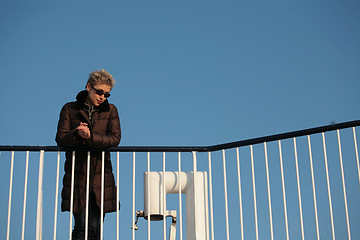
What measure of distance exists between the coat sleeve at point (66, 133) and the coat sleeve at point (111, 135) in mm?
138

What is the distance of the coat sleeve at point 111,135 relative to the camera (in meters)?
4.04

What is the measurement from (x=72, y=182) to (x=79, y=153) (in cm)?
31

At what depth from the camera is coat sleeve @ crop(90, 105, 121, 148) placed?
4039mm

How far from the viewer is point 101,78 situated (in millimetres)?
4180

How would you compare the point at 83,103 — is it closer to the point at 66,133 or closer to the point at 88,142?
the point at 66,133

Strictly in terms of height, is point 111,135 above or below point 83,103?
below

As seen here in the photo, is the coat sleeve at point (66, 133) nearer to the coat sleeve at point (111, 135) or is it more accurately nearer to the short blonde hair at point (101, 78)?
the coat sleeve at point (111, 135)

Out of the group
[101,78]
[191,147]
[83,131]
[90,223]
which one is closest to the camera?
[83,131]

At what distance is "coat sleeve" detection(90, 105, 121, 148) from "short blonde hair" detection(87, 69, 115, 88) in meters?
0.25

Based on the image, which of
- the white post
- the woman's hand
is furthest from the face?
the white post

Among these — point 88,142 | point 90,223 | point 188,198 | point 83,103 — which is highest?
A: point 83,103

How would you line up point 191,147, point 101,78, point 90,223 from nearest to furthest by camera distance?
point 90,223 → point 101,78 → point 191,147

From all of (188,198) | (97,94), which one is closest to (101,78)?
(97,94)

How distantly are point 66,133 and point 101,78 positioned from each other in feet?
1.85
